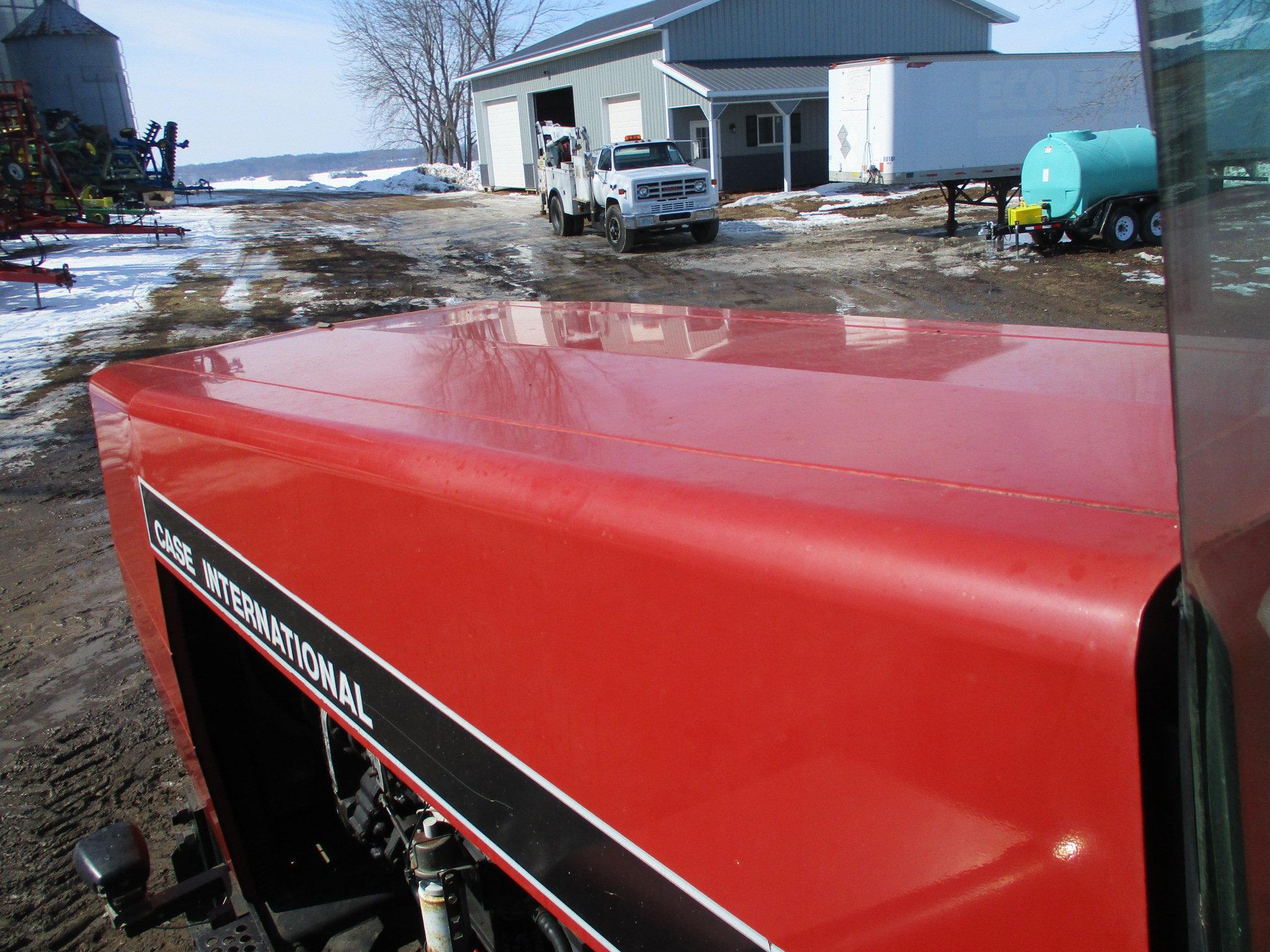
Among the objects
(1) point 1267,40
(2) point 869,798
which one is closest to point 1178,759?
(2) point 869,798

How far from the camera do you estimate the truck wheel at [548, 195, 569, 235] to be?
75.1ft

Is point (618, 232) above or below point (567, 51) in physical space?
below

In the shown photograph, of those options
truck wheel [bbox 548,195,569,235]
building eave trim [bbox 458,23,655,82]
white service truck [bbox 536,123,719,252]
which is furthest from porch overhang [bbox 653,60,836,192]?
truck wheel [bbox 548,195,569,235]

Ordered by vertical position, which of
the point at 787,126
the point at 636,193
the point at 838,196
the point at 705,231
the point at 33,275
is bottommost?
the point at 705,231

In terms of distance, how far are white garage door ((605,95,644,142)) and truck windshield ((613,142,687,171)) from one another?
10.7 metres

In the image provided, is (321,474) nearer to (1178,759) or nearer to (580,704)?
(580,704)

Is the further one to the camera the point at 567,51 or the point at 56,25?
the point at 56,25

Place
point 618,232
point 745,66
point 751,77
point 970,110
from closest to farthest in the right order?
point 970,110
point 618,232
point 751,77
point 745,66

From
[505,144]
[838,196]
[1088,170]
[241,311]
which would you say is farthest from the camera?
[505,144]

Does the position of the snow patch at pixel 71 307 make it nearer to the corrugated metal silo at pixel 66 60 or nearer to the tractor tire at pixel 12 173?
the tractor tire at pixel 12 173

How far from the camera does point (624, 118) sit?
31906mm

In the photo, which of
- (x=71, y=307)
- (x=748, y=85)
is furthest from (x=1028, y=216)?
(x=71, y=307)

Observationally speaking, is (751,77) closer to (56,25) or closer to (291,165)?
(56,25)

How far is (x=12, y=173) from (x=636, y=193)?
41.2 feet
